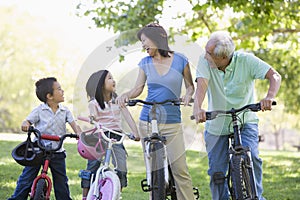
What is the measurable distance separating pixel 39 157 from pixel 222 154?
5.09 feet

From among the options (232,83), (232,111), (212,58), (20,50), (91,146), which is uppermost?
(20,50)

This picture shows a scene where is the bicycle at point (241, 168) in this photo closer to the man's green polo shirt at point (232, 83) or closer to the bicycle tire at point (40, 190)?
the man's green polo shirt at point (232, 83)

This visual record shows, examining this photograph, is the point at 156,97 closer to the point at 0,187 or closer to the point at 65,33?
the point at 0,187

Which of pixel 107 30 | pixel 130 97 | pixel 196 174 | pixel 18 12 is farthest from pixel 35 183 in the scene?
pixel 18 12

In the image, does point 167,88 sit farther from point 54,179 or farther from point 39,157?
point 54,179

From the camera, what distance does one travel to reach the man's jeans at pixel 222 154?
478cm

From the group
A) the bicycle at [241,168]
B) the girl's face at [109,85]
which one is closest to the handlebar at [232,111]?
the bicycle at [241,168]

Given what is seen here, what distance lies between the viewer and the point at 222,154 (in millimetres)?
4895

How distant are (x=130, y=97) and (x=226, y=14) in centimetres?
1111

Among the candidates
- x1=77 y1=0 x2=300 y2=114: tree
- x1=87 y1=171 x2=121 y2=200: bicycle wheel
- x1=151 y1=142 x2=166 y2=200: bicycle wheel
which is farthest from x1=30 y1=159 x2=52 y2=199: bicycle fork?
x1=77 y1=0 x2=300 y2=114: tree

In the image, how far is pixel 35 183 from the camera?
16.2 ft

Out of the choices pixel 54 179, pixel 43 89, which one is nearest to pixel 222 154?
pixel 54 179

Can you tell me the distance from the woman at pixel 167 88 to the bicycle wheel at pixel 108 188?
1.66ft

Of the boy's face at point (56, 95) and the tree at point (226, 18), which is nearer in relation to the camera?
the boy's face at point (56, 95)
